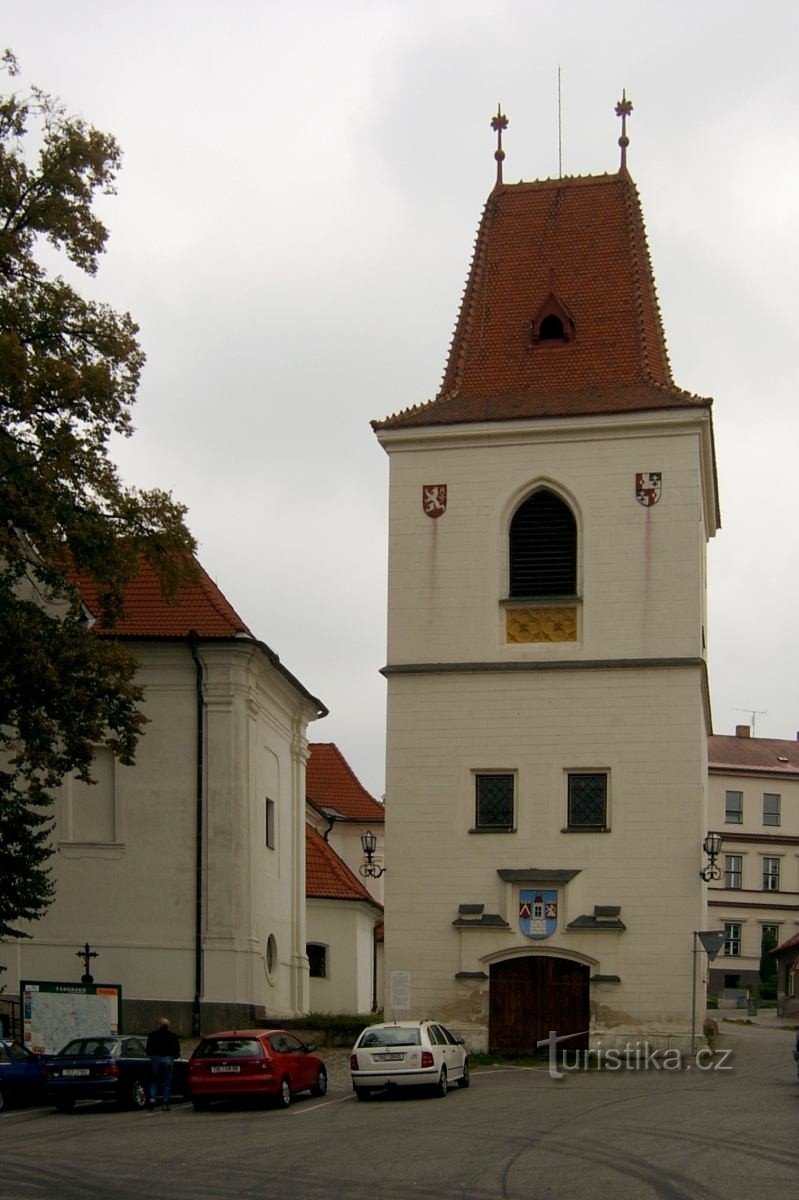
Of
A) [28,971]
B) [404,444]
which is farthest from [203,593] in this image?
[28,971]

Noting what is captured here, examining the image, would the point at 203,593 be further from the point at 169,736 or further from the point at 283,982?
the point at 283,982

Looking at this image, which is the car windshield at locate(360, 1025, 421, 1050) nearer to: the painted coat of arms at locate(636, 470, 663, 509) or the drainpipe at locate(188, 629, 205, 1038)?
the drainpipe at locate(188, 629, 205, 1038)

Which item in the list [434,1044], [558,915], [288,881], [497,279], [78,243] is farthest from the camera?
[288,881]

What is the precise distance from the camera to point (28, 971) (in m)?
37.2

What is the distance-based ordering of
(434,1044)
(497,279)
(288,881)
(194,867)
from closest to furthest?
(434,1044)
(194,867)
(497,279)
(288,881)

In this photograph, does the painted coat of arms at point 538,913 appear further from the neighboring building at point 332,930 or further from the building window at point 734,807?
the building window at point 734,807

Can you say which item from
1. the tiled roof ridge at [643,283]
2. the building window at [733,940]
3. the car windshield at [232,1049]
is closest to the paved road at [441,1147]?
the car windshield at [232,1049]

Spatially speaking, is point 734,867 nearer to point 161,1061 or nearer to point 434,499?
point 434,499

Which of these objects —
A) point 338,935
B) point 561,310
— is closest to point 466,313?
point 561,310

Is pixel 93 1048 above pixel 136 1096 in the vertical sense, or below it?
above

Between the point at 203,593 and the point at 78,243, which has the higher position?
the point at 78,243

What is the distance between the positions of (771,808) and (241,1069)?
75.6 meters

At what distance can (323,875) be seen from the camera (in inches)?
2041

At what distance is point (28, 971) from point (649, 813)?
13.0 meters
